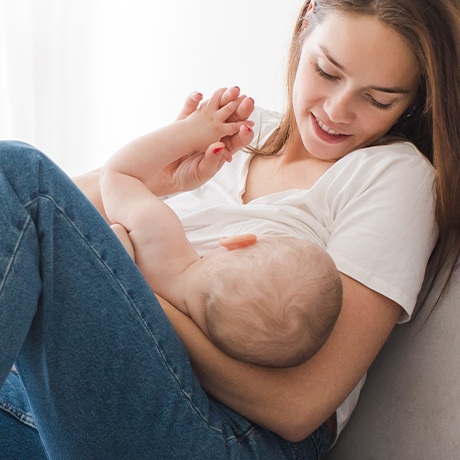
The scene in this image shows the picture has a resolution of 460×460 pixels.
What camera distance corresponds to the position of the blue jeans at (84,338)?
2.97 feet

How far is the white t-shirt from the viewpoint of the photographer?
3.79ft

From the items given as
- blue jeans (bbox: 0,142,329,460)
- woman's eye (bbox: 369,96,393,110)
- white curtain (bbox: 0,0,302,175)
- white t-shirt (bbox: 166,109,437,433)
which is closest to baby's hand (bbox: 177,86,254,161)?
white t-shirt (bbox: 166,109,437,433)

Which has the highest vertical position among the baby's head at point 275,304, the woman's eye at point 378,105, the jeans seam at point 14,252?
the woman's eye at point 378,105

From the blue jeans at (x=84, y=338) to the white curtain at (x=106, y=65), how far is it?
149 cm

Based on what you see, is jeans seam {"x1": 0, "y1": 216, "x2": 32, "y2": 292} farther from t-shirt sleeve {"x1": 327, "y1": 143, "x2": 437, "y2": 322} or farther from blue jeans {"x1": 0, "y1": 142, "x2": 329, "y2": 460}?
t-shirt sleeve {"x1": 327, "y1": 143, "x2": 437, "y2": 322}

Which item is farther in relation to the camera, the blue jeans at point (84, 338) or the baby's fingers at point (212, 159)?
the baby's fingers at point (212, 159)

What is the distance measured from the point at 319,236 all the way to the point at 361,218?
122 mm

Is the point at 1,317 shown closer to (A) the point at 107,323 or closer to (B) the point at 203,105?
(A) the point at 107,323

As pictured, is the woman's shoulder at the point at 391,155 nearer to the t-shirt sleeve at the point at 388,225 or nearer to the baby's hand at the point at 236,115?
the t-shirt sleeve at the point at 388,225

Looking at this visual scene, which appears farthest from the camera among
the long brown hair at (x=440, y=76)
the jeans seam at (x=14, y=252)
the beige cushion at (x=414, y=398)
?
the long brown hair at (x=440, y=76)

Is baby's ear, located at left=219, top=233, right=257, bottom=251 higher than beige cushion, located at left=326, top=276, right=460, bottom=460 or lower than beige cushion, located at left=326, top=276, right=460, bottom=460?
higher

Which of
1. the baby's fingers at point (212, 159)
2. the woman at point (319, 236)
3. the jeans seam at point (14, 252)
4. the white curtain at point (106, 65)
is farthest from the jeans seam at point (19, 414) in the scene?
the white curtain at point (106, 65)

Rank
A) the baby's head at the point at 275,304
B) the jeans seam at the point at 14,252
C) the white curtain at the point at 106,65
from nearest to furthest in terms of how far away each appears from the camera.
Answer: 1. the jeans seam at the point at 14,252
2. the baby's head at the point at 275,304
3. the white curtain at the point at 106,65

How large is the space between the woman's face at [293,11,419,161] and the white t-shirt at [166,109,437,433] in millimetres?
56
